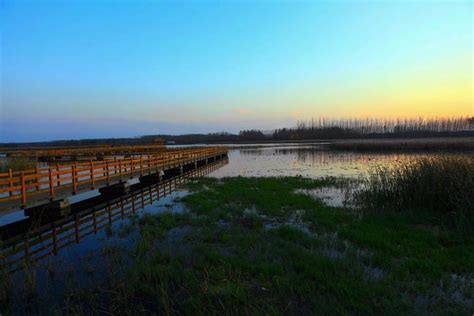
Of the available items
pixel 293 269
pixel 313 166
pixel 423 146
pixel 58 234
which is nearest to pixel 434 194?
pixel 293 269

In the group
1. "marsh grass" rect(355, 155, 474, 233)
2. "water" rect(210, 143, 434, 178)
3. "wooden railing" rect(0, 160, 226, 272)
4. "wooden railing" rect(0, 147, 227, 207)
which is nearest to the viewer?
"wooden railing" rect(0, 160, 226, 272)

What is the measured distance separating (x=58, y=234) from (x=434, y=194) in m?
12.3

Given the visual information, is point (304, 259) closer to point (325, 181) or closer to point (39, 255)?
point (39, 255)

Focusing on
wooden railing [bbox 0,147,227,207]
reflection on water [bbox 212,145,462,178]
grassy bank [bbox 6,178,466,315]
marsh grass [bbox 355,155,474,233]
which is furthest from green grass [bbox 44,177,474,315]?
reflection on water [bbox 212,145,462,178]

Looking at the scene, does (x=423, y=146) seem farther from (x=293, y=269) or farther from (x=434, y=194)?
(x=293, y=269)

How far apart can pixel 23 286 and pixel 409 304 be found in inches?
252

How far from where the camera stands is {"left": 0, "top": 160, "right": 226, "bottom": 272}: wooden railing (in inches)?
280

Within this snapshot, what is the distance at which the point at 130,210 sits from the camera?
12.2 m

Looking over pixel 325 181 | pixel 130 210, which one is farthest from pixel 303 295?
pixel 325 181

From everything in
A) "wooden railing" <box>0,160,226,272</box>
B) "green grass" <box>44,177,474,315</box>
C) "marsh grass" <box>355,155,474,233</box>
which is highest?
"marsh grass" <box>355,155,474,233</box>

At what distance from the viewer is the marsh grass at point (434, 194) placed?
8.42 meters

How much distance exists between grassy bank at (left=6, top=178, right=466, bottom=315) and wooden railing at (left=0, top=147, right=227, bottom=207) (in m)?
5.00

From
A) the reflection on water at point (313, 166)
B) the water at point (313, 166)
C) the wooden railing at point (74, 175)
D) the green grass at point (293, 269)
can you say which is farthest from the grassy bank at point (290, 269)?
the reflection on water at point (313, 166)

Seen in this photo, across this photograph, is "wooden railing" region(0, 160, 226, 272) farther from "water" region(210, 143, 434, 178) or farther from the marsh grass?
"water" region(210, 143, 434, 178)
